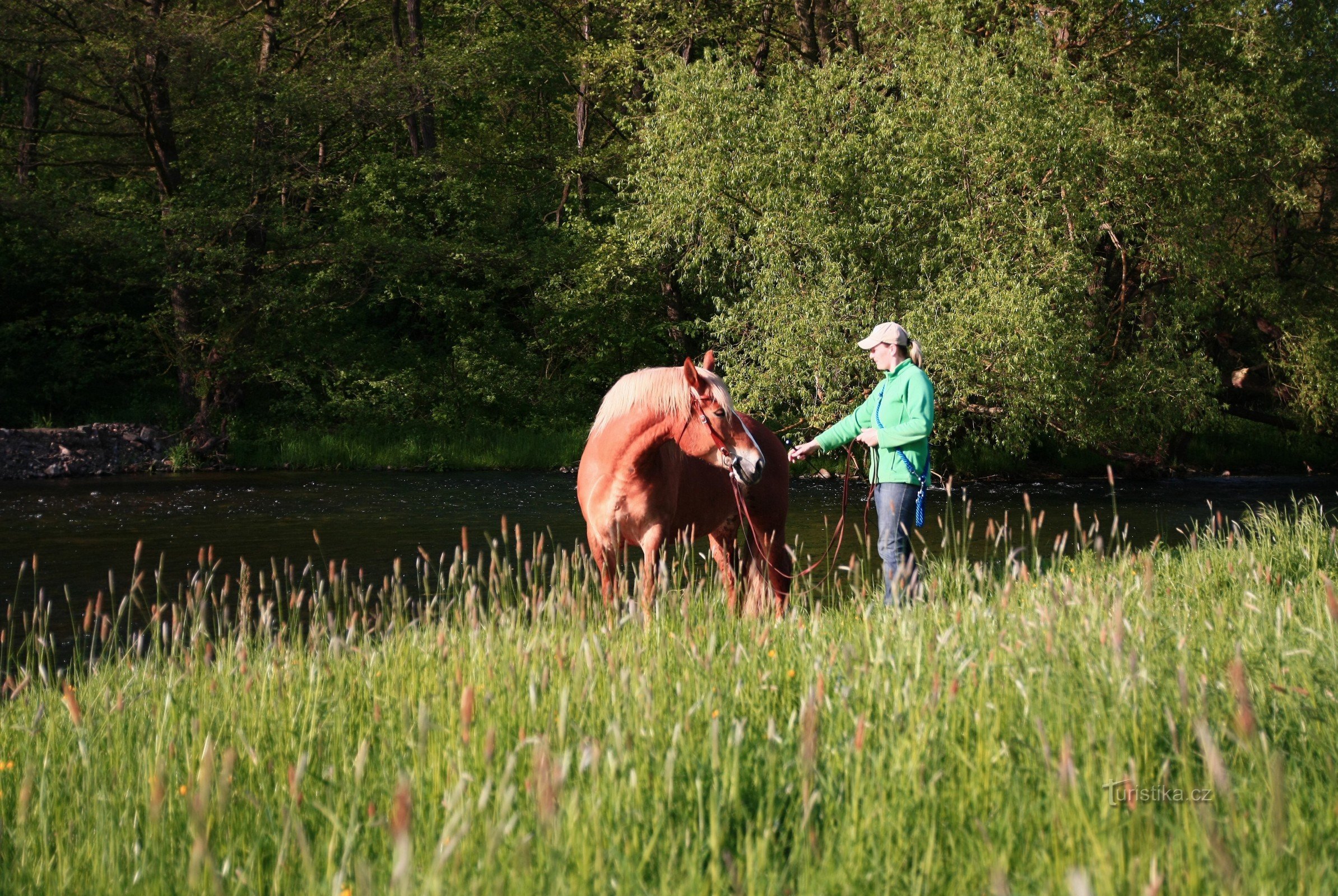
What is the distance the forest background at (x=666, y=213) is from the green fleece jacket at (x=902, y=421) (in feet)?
40.0

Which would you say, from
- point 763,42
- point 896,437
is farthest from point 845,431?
point 763,42

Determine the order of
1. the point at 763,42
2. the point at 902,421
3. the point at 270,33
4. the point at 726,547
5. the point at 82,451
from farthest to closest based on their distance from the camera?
the point at 763,42 < the point at 270,33 < the point at 82,451 < the point at 726,547 < the point at 902,421

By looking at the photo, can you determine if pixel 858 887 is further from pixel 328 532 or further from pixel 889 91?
pixel 889 91

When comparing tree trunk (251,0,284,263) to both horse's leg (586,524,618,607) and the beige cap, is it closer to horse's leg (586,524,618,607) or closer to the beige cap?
horse's leg (586,524,618,607)

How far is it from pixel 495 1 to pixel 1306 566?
104ft

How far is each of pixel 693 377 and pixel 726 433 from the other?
0.46 metres

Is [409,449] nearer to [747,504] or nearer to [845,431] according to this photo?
[747,504]

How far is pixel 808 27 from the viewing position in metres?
30.0

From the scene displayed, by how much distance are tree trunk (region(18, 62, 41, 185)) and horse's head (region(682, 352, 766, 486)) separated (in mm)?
25182

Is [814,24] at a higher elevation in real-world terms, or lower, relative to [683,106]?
higher

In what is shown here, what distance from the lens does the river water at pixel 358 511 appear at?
46.0 ft

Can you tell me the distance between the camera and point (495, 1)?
34750mm

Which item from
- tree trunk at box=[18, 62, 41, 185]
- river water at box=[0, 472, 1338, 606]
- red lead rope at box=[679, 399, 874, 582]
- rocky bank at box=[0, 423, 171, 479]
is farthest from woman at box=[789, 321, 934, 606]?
tree trunk at box=[18, 62, 41, 185]

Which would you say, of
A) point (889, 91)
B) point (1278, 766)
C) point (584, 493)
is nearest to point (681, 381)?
point (584, 493)
